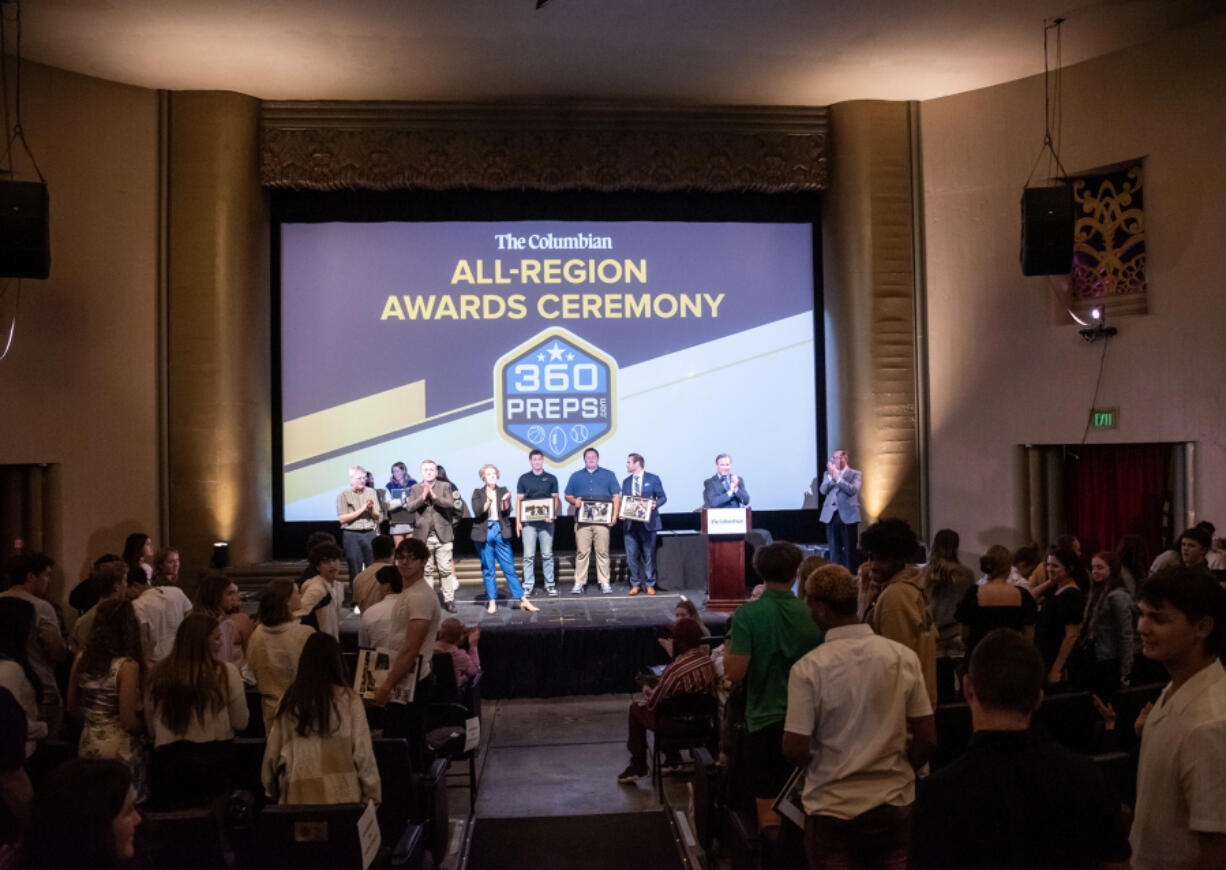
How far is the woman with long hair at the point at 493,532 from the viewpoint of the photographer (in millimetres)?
9258

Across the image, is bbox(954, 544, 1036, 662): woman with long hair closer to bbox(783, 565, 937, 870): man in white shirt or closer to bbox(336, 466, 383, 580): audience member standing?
bbox(783, 565, 937, 870): man in white shirt

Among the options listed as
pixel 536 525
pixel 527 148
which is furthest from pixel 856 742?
pixel 527 148

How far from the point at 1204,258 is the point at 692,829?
7465 mm

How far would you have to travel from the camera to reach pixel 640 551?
10344mm

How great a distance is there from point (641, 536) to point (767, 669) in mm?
6973

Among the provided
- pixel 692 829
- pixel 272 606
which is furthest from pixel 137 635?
pixel 692 829

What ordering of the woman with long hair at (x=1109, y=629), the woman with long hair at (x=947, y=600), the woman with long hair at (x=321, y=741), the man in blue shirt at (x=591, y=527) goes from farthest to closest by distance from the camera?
the man in blue shirt at (x=591, y=527), the woman with long hair at (x=947, y=600), the woman with long hair at (x=1109, y=629), the woman with long hair at (x=321, y=741)

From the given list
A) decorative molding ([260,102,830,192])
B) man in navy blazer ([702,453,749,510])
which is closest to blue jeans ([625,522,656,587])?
man in navy blazer ([702,453,749,510])

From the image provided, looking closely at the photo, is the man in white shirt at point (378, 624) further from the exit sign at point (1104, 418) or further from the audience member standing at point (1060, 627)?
the exit sign at point (1104, 418)

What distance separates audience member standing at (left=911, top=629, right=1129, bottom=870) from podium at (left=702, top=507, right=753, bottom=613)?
7.27 metres

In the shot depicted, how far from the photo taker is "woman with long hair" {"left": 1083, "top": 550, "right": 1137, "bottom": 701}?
4941 mm

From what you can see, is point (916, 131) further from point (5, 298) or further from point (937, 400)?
point (5, 298)

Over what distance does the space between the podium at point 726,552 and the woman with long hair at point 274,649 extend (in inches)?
216

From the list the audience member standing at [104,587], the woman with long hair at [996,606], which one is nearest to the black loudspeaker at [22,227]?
the audience member standing at [104,587]
